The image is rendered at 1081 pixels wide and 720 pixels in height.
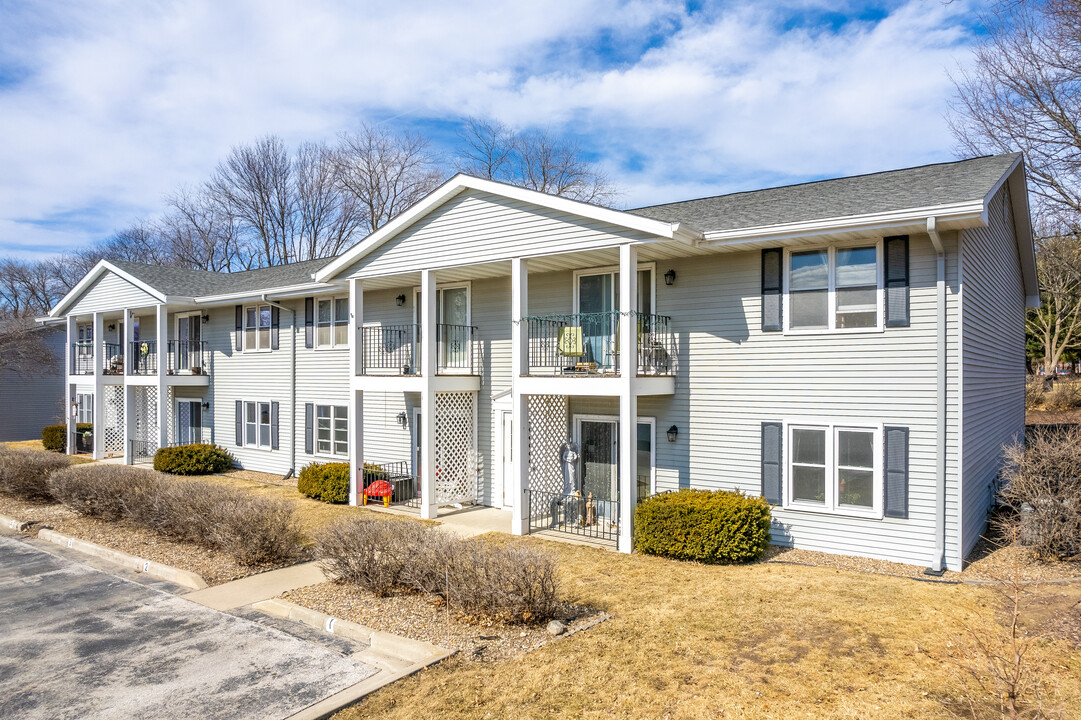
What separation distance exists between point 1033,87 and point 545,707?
25684mm

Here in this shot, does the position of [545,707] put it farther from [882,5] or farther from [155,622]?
[882,5]

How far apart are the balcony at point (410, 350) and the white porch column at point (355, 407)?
6.9 inches

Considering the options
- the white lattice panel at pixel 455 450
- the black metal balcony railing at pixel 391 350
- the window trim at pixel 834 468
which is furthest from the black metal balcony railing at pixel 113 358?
the window trim at pixel 834 468

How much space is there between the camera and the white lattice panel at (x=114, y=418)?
25078 millimetres

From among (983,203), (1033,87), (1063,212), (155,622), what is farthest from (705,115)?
(155,622)

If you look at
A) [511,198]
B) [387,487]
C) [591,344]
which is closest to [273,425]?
[387,487]

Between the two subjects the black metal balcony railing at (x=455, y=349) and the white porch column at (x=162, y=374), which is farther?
the white porch column at (x=162, y=374)

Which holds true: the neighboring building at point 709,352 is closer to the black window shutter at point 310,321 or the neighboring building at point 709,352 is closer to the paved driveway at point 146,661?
the black window shutter at point 310,321

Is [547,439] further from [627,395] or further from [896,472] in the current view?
[896,472]

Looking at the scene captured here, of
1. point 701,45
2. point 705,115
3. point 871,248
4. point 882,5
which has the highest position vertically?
point 705,115

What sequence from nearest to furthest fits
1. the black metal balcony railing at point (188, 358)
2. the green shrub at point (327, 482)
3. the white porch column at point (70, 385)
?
the green shrub at point (327, 482) < the black metal balcony railing at point (188, 358) < the white porch column at point (70, 385)

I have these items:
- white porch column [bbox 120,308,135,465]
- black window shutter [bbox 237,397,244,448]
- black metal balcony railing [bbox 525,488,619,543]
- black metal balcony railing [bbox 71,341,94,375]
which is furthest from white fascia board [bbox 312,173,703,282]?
black metal balcony railing [bbox 71,341,94,375]

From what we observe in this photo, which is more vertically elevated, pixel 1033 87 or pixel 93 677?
pixel 1033 87

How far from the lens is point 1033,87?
70.2 ft
